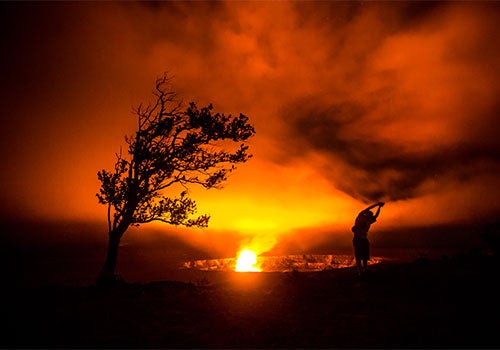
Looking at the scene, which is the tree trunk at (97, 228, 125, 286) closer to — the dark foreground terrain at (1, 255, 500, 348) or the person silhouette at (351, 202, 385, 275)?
the dark foreground terrain at (1, 255, 500, 348)

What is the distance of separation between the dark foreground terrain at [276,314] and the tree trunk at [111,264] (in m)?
1.14

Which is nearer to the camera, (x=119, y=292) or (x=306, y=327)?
(x=306, y=327)

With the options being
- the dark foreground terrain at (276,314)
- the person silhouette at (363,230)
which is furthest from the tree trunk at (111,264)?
the person silhouette at (363,230)

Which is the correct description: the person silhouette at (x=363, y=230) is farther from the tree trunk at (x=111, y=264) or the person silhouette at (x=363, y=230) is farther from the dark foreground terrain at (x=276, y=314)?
the tree trunk at (x=111, y=264)

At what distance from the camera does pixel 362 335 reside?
10586mm

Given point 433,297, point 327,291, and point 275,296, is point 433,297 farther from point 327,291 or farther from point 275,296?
point 275,296

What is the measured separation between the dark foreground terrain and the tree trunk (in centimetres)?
114

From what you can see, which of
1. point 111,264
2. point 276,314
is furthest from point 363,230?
point 111,264

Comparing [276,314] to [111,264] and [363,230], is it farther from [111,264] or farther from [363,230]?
[111,264]

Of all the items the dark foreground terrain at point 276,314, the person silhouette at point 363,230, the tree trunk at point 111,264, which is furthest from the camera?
the tree trunk at point 111,264

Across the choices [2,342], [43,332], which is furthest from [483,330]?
[2,342]

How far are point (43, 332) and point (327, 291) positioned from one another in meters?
12.1

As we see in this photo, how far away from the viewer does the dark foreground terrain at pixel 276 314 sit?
1042cm

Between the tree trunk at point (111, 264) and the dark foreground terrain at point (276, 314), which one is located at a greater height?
the tree trunk at point (111, 264)
